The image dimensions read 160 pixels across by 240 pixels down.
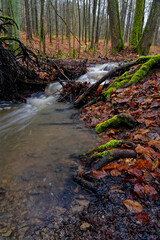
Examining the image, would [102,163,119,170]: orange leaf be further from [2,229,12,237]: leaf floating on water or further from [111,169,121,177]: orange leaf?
[2,229,12,237]: leaf floating on water

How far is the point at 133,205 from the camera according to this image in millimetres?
1329

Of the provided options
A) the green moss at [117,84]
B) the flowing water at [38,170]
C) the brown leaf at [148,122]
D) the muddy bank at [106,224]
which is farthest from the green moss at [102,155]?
the green moss at [117,84]

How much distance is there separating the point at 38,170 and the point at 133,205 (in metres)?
1.28

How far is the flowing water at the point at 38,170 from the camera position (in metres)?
1.41

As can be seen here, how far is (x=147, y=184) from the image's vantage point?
1451 mm

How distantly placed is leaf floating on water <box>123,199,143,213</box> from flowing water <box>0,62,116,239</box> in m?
0.42

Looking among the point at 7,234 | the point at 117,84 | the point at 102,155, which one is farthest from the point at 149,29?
the point at 7,234

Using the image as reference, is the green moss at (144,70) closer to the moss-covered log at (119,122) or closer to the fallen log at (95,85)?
the fallen log at (95,85)

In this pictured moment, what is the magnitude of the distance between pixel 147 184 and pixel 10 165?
185 centimetres

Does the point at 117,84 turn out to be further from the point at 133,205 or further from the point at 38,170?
the point at 133,205

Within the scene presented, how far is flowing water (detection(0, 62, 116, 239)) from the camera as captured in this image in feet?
4.63

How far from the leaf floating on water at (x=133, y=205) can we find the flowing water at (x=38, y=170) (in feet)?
1.36

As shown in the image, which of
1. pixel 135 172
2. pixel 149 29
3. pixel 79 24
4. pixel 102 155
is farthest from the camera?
pixel 79 24

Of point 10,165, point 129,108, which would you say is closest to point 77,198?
point 10,165
